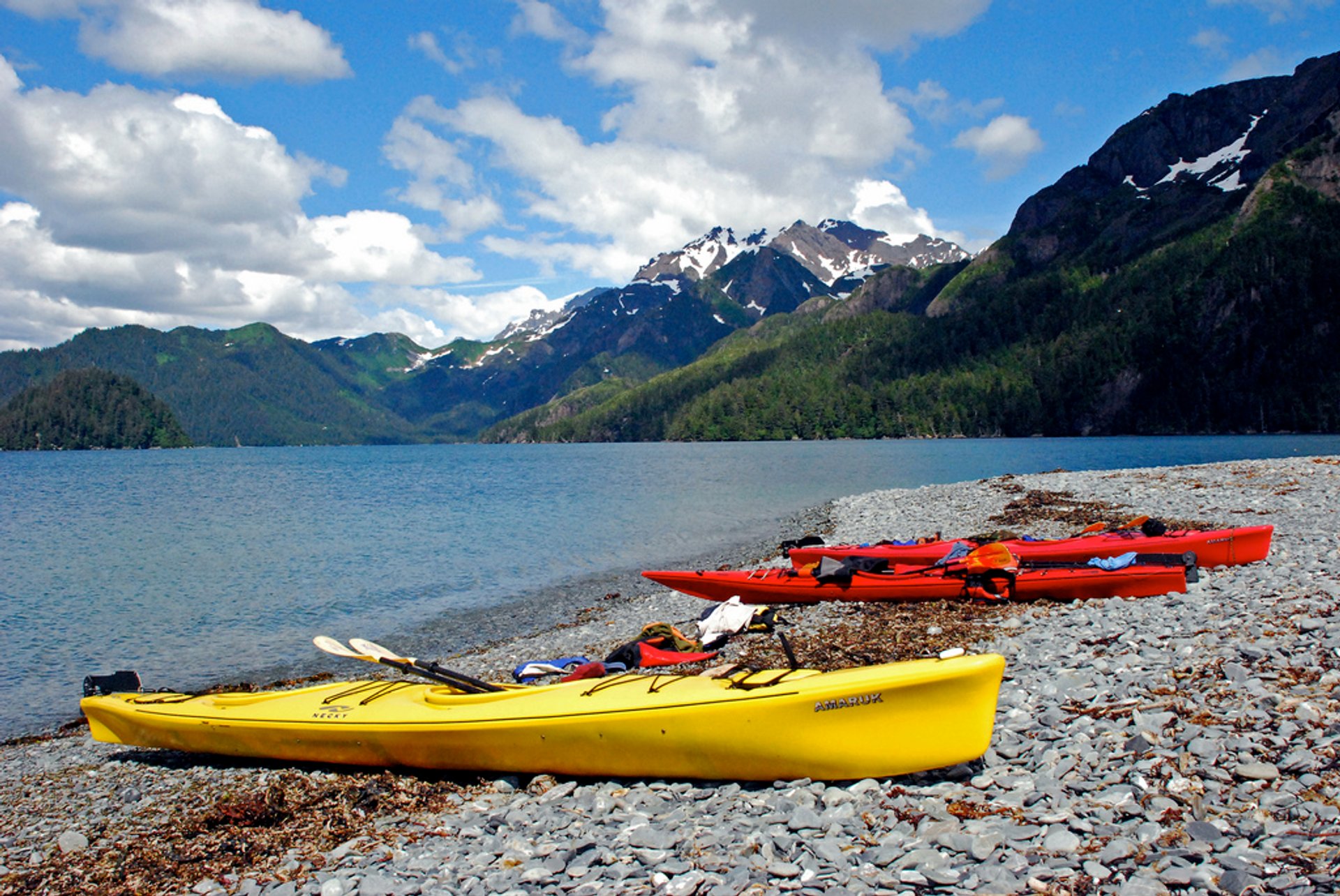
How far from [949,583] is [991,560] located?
85cm

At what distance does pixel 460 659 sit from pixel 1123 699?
38.7 feet

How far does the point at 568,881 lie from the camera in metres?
5.61

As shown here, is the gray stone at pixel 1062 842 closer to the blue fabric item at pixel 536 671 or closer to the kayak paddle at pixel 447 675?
the kayak paddle at pixel 447 675

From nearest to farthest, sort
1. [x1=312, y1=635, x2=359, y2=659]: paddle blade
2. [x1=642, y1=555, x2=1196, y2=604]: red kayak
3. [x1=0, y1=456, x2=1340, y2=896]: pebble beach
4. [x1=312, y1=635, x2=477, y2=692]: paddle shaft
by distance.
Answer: [x1=0, y1=456, x2=1340, y2=896]: pebble beach
[x1=312, y1=635, x2=477, y2=692]: paddle shaft
[x1=312, y1=635, x2=359, y2=659]: paddle blade
[x1=642, y1=555, x2=1196, y2=604]: red kayak

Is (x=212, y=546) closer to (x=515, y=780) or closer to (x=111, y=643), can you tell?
(x=111, y=643)

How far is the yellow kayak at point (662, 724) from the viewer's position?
21.6 ft

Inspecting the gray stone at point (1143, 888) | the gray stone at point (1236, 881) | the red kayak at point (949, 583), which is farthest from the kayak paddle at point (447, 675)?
the red kayak at point (949, 583)

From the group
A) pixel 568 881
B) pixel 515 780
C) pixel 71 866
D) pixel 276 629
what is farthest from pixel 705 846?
pixel 276 629

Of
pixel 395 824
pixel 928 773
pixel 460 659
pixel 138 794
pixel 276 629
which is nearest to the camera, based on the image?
pixel 928 773

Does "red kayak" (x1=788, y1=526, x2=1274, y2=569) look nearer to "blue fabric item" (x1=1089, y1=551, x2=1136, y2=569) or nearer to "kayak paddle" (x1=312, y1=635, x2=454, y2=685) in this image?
"blue fabric item" (x1=1089, y1=551, x2=1136, y2=569)

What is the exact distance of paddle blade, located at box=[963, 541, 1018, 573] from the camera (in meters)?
14.1

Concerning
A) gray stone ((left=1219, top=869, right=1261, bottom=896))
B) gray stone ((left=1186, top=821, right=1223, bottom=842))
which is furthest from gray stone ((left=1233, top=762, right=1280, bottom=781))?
gray stone ((left=1219, top=869, right=1261, bottom=896))

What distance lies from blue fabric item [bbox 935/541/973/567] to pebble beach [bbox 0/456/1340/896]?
3.42m

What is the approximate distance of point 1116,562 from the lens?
44.8 ft
